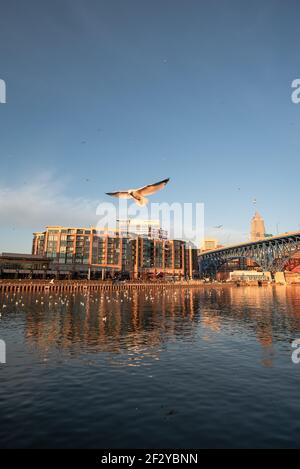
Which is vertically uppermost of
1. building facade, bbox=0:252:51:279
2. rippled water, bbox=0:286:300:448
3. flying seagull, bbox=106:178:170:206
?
flying seagull, bbox=106:178:170:206

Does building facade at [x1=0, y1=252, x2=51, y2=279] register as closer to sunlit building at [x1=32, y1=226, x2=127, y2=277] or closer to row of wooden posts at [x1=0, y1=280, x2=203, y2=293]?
sunlit building at [x1=32, y1=226, x2=127, y2=277]

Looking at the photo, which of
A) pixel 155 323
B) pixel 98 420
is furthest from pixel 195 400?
pixel 155 323

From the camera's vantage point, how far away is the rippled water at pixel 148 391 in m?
11.2

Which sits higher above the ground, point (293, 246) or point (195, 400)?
point (293, 246)

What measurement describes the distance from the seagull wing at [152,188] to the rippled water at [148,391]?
16.7m

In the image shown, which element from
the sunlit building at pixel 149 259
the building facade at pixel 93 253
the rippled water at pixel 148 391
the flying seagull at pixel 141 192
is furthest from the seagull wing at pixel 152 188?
the sunlit building at pixel 149 259

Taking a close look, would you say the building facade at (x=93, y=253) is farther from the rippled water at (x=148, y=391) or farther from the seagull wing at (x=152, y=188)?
the rippled water at (x=148, y=391)

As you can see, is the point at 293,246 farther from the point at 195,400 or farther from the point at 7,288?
the point at 195,400

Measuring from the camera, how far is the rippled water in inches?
440

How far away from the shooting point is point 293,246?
171375mm

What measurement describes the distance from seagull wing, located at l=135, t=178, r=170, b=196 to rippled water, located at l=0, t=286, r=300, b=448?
54.8ft

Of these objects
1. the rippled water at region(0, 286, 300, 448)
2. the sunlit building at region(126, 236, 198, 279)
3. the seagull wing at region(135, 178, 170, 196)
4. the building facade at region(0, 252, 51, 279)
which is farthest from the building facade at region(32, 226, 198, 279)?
the rippled water at region(0, 286, 300, 448)

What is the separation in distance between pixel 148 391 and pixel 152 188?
25.5 m

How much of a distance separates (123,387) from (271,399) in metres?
7.34
